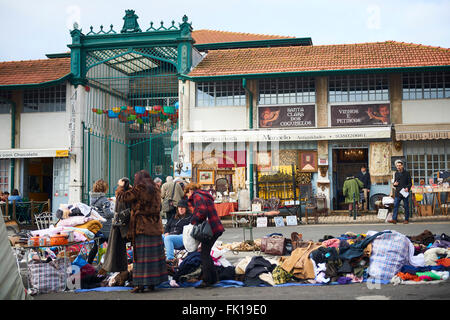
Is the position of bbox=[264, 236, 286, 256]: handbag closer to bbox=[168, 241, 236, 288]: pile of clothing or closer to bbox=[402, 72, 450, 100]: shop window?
bbox=[168, 241, 236, 288]: pile of clothing

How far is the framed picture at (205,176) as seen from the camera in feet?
67.5

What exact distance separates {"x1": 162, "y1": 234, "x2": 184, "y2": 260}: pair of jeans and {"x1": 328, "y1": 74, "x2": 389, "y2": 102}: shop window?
1212 cm

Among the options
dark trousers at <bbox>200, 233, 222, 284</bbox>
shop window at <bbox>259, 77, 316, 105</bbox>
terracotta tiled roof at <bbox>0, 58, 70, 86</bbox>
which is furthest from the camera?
terracotta tiled roof at <bbox>0, 58, 70, 86</bbox>

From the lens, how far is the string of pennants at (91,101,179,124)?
861 inches

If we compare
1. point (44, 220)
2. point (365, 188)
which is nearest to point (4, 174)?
point (44, 220)

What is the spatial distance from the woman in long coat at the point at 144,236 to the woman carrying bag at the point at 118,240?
0.15 m

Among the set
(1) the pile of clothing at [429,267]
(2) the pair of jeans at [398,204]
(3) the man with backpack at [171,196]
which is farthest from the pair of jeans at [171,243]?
(2) the pair of jeans at [398,204]

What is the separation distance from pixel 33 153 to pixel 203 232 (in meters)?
15.7

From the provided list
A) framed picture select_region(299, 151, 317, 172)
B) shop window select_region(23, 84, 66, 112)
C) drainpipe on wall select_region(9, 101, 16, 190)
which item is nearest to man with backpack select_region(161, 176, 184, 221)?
framed picture select_region(299, 151, 317, 172)

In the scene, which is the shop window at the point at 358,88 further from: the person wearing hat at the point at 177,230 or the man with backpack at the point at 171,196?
the person wearing hat at the point at 177,230

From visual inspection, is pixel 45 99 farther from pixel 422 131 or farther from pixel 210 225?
pixel 210 225

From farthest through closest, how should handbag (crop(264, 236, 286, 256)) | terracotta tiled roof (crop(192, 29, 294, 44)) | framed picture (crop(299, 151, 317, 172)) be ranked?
terracotta tiled roof (crop(192, 29, 294, 44))
framed picture (crop(299, 151, 317, 172))
handbag (crop(264, 236, 286, 256))

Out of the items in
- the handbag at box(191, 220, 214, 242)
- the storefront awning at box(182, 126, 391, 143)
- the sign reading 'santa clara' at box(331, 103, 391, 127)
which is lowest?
the handbag at box(191, 220, 214, 242)
